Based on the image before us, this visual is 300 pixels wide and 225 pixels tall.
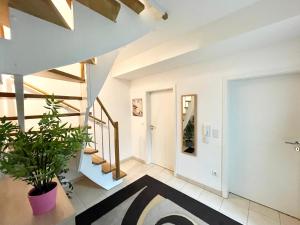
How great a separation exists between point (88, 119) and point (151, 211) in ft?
5.87

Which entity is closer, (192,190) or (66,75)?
(66,75)

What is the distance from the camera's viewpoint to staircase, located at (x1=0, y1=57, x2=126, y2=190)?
1459mm

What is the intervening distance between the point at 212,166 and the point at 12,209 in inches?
94.5

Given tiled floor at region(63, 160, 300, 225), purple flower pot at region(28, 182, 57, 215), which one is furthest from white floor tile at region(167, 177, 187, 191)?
purple flower pot at region(28, 182, 57, 215)

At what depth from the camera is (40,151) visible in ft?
2.50

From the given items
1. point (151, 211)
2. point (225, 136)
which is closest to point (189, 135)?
point (225, 136)

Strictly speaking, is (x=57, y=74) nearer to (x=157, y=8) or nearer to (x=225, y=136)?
(x=157, y=8)

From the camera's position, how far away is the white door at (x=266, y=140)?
1.80 meters

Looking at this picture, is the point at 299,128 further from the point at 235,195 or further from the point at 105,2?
the point at 105,2

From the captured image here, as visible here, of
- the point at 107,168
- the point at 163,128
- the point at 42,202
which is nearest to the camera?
the point at 42,202

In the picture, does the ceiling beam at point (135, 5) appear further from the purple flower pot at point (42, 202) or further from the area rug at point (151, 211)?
the area rug at point (151, 211)

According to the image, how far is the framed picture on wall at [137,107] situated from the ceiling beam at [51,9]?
2.65m

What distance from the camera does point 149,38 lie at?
2166 millimetres

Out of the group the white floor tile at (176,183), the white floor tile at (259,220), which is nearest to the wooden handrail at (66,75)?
the white floor tile at (176,183)
